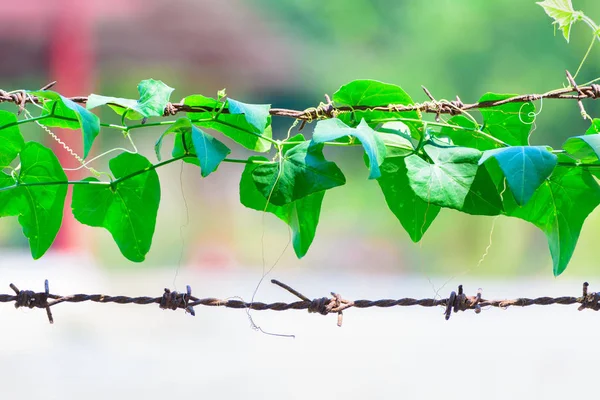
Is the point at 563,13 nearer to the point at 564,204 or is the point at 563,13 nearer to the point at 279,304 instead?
the point at 564,204

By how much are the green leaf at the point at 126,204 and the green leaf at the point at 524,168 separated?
0.16 m

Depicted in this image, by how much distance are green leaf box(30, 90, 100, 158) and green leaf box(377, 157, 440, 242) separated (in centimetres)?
12

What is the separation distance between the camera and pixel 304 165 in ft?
1.00

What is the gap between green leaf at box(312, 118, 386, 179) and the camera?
0.28m

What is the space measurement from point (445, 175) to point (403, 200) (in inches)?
1.2

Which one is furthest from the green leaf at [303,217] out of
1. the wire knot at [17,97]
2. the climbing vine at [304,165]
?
the wire knot at [17,97]

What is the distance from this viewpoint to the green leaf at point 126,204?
33cm

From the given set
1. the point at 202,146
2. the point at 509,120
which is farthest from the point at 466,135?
the point at 202,146

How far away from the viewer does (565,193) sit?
1.09 feet

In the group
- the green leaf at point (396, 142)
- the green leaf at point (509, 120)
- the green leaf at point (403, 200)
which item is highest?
the green leaf at point (509, 120)

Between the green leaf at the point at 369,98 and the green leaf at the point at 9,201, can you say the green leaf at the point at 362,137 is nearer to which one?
the green leaf at the point at 369,98

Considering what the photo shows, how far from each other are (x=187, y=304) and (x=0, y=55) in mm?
3617

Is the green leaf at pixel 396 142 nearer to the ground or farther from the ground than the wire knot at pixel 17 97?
nearer to the ground

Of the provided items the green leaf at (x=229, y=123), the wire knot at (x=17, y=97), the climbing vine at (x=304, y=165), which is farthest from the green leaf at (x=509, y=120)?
the wire knot at (x=17, y=97)
